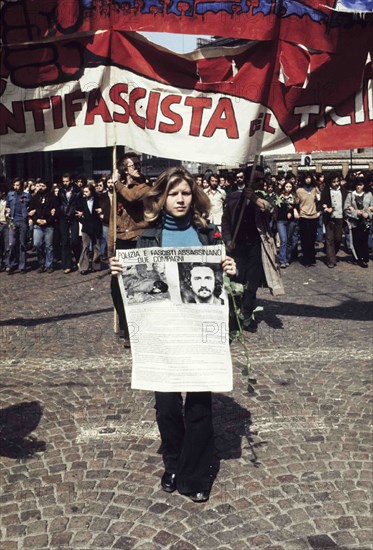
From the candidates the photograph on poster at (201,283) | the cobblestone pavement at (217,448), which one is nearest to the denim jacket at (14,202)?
the cobblestone pavement at (217,448)

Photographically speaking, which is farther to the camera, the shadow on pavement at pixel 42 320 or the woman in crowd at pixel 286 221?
the woman in crowd at pixel 286 221

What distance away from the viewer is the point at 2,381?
18.5 ft

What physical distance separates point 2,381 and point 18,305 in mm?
3529

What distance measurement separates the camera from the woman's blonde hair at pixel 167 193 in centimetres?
351

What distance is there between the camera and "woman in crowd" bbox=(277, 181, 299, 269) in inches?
484

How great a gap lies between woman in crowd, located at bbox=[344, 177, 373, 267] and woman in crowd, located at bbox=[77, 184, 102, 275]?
5.13 m

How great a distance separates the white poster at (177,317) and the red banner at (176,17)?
6.28ft

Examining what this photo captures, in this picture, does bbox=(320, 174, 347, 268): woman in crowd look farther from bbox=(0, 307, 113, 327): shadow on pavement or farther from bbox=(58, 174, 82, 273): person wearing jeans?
bbox=(0, 307, 113, 327): shadow on pavement

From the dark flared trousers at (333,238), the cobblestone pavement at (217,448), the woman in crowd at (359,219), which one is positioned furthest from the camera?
the dark flared trousers at (333,238)

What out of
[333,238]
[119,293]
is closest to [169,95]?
[119,293]

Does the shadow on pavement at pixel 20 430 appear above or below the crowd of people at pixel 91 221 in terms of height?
below

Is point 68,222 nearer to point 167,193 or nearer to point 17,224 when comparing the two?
point 17,224

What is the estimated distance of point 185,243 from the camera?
357cm

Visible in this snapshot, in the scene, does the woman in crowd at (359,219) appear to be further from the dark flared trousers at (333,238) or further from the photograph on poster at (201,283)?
the photograph on poster at (201,283)
